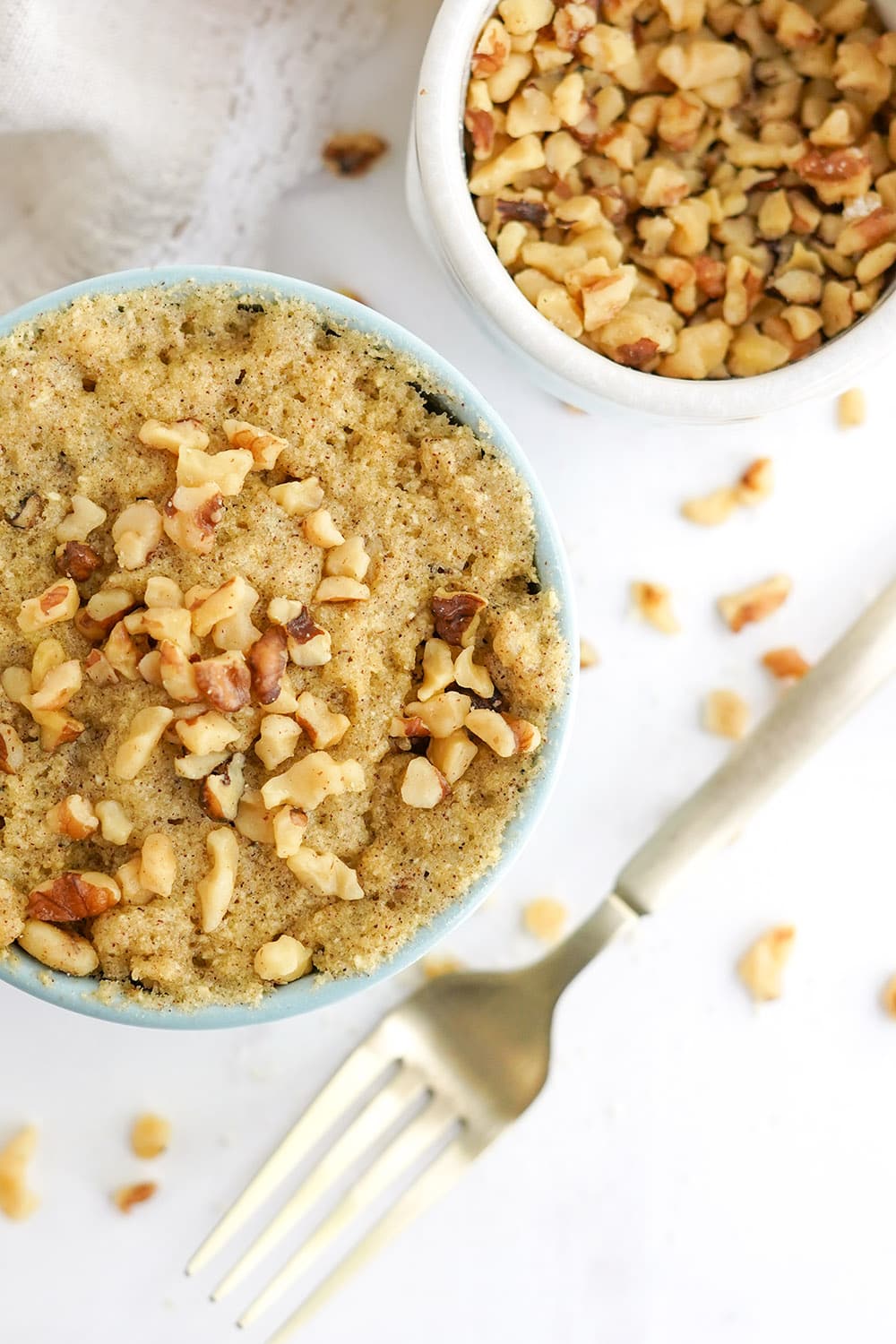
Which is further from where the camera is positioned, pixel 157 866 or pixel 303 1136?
pixel 303 1136

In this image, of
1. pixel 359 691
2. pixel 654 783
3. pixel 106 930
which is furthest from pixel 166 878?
pixel 654 783

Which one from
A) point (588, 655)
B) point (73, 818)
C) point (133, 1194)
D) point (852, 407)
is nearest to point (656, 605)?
point (588, 655)

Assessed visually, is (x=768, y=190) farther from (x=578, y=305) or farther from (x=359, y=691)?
(x=359, y=691)

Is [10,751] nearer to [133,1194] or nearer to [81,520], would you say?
[81,520]

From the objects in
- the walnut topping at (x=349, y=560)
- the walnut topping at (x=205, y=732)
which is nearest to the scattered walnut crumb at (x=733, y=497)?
the walnut topping at (x=349, y=560)

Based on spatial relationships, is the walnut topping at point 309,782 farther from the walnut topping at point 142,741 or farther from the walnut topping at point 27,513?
the walnut topping at point 27,513

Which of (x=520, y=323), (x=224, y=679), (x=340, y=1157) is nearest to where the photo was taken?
(x=224, y=679)
